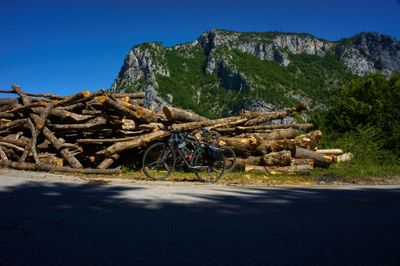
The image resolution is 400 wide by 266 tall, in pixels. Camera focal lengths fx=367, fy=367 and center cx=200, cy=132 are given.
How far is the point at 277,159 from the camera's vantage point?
468 inches

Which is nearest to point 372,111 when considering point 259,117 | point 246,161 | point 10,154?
point 259,117

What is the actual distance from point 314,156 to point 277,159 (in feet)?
5.62

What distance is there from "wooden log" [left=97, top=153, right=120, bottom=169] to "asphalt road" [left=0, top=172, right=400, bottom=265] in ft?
16.0

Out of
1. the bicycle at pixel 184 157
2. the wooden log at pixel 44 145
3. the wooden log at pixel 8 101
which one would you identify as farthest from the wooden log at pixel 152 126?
the wooden log at pixel 8 101

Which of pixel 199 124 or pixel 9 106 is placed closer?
pixel 199 124

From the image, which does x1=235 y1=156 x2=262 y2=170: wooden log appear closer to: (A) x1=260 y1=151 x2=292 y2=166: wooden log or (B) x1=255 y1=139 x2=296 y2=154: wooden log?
(A) x1=260 y1=151 x2=292 y2=166: wooden log

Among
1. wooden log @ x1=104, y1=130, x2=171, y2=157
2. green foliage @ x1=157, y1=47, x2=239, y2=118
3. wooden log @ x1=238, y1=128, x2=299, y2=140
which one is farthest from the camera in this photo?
green foliage @ x1=157, y1=47, x2=239, y2=118

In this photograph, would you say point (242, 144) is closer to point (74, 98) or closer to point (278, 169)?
point (278, 169)

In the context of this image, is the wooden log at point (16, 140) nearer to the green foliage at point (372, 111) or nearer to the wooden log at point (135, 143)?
the wooden log at point (135, 143)

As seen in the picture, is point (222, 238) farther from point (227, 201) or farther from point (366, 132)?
point (366, 132)

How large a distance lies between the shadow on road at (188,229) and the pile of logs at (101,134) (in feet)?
18.5

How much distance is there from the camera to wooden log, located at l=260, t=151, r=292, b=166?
11836 mm

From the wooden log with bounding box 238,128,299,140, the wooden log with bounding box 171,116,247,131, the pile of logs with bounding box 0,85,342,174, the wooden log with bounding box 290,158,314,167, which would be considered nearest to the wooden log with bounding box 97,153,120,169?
the pile of logs with bounding box 0,85,342,174

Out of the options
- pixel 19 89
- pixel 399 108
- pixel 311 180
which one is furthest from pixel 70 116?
pixel 399 108
